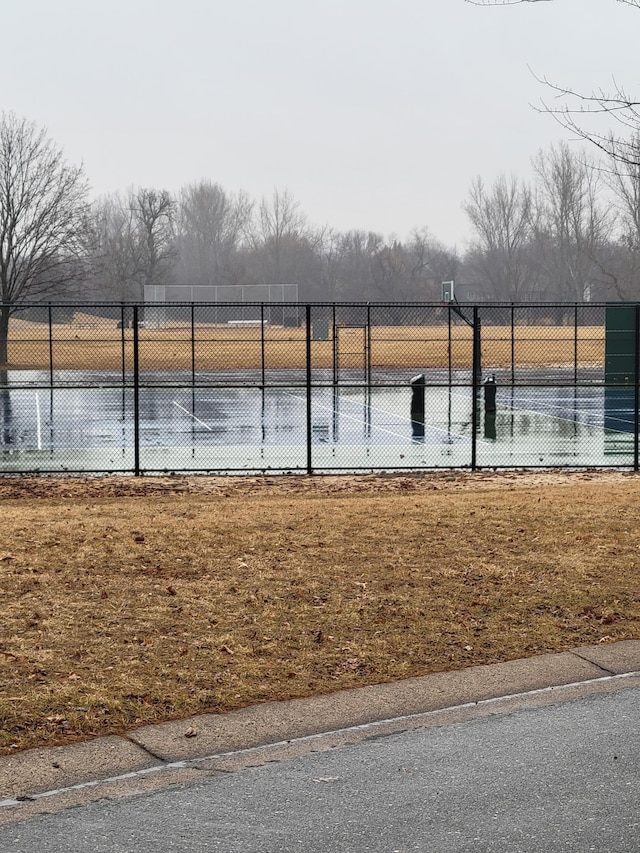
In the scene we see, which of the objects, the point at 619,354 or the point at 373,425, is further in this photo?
the point at 619,354

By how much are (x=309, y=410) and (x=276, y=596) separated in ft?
25.2

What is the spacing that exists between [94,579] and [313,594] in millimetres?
1588

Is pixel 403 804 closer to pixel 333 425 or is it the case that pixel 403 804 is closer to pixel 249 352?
pixel 333 425

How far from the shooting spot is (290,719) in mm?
5797

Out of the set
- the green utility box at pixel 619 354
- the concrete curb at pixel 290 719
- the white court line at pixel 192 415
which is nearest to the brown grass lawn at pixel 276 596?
the concrete curb at pixel 290 719

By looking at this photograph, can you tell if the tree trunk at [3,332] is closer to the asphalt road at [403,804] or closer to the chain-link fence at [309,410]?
the chain-link fence at [309,410]

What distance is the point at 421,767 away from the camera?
16.8 ft

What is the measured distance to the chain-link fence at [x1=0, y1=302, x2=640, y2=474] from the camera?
17859 millimetres

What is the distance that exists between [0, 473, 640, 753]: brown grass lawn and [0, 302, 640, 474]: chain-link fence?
13.7 ft

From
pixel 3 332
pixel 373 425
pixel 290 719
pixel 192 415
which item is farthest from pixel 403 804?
pixel 3 332

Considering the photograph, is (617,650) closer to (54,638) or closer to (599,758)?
(599,758)

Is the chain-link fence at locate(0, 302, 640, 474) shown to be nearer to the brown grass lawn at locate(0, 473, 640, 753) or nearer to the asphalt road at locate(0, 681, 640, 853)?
the brown grass lawn at locate(0, 473, 640, 753)

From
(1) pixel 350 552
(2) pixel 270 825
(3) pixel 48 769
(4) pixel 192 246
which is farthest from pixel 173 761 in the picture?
(4) pixel 192 246

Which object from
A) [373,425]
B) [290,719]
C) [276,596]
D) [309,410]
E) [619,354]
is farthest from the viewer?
[619,354]
